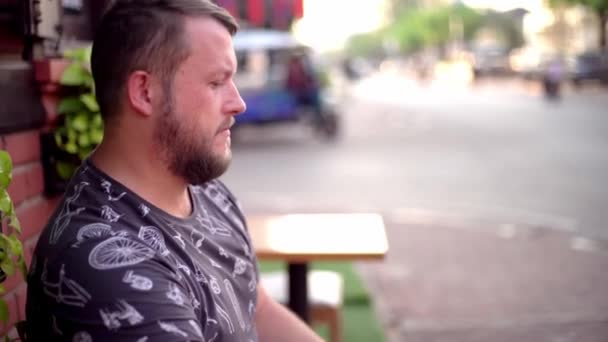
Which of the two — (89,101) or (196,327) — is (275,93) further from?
(196,327)

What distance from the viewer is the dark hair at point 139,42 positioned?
1.65 meters

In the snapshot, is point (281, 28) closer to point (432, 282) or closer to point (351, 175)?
Result: point (351, 175)

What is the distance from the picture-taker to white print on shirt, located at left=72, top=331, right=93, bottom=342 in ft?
4.54

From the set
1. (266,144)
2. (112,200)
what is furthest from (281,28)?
(112,200)

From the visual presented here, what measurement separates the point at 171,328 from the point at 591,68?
3123 cm

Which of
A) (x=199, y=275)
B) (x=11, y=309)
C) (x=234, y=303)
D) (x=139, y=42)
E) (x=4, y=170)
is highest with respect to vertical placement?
(x=139, y=42)

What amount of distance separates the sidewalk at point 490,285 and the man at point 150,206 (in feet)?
9.42

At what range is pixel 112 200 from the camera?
1.60 metres

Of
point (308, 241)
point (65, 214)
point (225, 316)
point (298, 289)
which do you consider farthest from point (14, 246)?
point (298, 289)

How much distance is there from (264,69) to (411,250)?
1053 centimetres

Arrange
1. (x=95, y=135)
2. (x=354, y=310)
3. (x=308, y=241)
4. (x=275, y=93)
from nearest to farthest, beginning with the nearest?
(x=95, y=135) < (x=308, y=241) < (x=354, y=310) < (x=275, y=93)

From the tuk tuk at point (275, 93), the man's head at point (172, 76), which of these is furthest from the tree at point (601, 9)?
the man's head at point (172, 76)

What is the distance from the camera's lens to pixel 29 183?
90.7 inches

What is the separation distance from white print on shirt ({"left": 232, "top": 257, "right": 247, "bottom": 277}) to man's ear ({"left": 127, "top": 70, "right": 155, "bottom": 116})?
0.44 m
